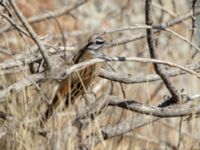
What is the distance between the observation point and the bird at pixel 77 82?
9.82 ft

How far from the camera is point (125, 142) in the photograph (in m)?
3.69

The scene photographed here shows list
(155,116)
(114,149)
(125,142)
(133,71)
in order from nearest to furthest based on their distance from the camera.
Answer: (155,116), (114,149), (125,142), (133,71)

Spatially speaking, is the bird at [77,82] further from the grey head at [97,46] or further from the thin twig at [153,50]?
the thin twig at [153,50]

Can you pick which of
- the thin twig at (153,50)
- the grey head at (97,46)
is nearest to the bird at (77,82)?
the grey head at (97,46)

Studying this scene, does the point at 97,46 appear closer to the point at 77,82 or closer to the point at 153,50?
the point at 77,82

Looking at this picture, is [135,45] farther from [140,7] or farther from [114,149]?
[114,149]

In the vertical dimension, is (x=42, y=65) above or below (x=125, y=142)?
above

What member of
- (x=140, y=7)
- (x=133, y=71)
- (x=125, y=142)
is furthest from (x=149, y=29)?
(x=140, y=7)

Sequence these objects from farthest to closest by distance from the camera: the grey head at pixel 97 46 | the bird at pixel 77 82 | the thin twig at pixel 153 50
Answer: the grey head at pixel 97 46, the bird at pixel 77 82, the thin twig at pixel 153 50

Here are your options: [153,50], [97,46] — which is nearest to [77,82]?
[97,46]

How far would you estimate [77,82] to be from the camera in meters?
3.12

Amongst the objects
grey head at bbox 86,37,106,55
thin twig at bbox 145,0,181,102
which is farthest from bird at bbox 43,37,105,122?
thin twig at bbox 145,0,181,102

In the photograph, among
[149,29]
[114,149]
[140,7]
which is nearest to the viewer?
[149,29]

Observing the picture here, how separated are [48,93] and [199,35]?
129 cm
